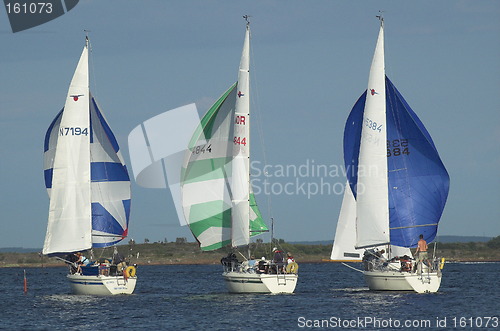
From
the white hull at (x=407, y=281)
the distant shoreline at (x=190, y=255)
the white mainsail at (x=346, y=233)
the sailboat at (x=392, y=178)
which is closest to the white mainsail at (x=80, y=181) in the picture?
the white mainsail at (x=346, y=233)

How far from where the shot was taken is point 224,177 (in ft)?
182

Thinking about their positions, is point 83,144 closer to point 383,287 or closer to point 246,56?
point 246,56

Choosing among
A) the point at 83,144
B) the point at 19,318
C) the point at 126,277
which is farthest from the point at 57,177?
the point at 19,318

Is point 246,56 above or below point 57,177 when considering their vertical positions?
above

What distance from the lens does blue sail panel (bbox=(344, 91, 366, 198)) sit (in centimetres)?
5697

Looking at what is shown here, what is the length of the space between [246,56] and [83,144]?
10.7m

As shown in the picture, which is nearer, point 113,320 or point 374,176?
point 113,320

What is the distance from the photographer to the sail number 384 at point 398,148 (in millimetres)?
55531

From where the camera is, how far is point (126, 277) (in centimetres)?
5503

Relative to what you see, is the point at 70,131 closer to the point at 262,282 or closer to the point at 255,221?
the point at 255,221

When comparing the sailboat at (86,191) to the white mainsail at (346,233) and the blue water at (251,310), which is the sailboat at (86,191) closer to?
the blue water at (251,310)

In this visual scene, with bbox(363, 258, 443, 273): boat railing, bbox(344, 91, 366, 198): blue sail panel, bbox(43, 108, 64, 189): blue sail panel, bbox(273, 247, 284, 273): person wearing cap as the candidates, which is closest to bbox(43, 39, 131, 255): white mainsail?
bbox(43, 108, 64, 189): blue sail panel

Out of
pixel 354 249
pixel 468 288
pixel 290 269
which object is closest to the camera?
pixel 290 269

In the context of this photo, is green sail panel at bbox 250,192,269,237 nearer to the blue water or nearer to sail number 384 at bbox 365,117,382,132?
the blue water
